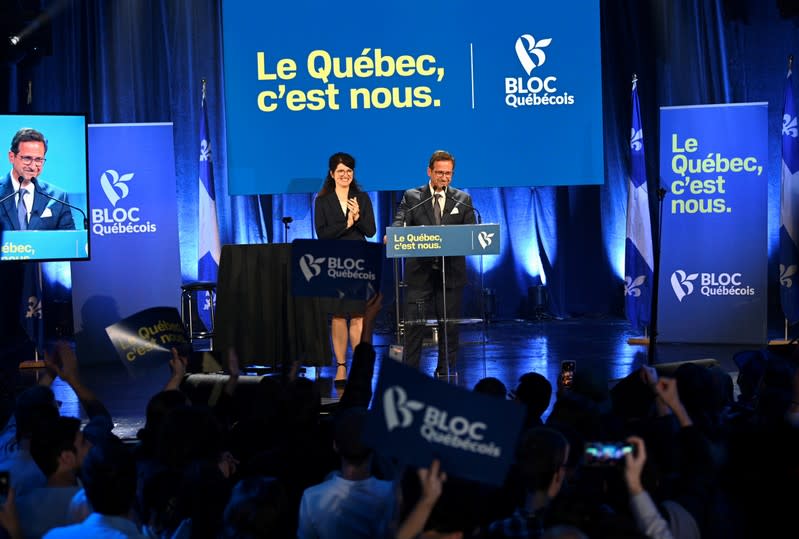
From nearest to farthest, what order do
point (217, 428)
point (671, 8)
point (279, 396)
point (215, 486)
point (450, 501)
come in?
point (450, 501)
point (215, 486)
point (217, 428)
point (279, 396)
point (671, 8)

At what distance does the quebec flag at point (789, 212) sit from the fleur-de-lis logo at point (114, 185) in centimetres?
558

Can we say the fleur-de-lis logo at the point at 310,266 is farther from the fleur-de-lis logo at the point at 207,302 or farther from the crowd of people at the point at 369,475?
the fleur-de-lis logo at the point at 207,302

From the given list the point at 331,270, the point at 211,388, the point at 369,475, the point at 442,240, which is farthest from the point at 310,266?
the point at 369,475

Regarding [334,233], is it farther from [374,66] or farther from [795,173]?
[795,173]

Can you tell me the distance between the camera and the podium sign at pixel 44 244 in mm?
8445

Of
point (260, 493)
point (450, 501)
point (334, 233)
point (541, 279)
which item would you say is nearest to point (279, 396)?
point (260, 493)

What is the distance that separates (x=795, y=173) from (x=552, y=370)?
349 centimetres

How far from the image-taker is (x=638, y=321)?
31.6 ft

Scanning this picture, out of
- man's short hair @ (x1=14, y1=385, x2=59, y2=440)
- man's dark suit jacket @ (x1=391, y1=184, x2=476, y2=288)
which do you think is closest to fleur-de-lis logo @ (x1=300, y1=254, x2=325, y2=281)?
man's short hair @ (x1=14, y1=385, x2=59, y2=440)

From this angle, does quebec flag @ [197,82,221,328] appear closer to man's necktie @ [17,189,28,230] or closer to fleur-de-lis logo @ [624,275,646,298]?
man's necktie @ [17,189,28,230]

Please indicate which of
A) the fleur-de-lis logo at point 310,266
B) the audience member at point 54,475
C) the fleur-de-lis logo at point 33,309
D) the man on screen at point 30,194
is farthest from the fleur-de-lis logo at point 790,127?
the audience member at point 54,475

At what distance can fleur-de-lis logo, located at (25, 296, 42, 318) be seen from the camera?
30.4 feet

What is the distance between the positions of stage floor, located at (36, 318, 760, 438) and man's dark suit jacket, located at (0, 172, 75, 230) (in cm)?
113

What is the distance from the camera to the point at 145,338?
14.9 ft
